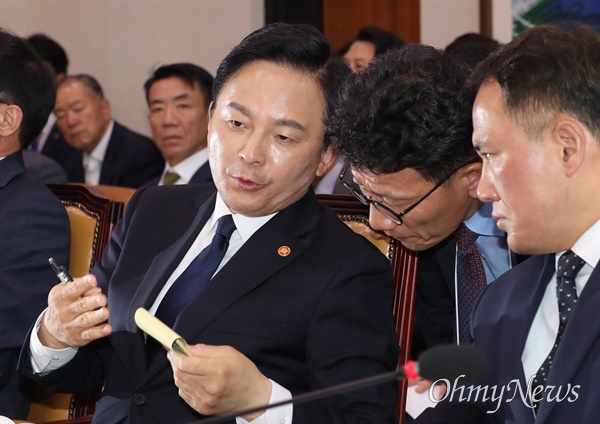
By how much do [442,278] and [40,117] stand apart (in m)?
1.22

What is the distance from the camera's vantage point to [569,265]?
58.7 inches

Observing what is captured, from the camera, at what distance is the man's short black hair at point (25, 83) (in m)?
2.49

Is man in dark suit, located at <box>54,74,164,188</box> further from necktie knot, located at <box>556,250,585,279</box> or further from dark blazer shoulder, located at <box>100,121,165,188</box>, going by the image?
necktie knot, located at <box>556,250,585,279</box>

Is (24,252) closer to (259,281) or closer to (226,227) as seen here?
(226,227)

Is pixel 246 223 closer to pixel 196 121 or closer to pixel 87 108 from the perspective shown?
pixel 196 121

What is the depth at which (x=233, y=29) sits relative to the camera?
217 inches

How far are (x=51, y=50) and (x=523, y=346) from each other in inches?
165

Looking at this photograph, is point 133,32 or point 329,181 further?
point 133,32

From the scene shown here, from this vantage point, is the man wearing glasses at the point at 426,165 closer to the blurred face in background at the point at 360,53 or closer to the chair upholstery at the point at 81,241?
the chair upholstery at the point at 81,241

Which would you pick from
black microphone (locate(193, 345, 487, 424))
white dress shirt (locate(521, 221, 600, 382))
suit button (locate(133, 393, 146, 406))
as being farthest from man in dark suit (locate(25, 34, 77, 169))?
black microphone (locate(193, 345, 487, 424))

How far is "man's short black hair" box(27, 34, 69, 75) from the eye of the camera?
516 cm

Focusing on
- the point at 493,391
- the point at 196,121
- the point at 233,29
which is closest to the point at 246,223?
the point at 493,391

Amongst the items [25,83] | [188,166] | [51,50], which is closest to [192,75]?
[188,166]

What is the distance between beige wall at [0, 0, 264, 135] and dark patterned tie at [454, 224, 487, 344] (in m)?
3.69
